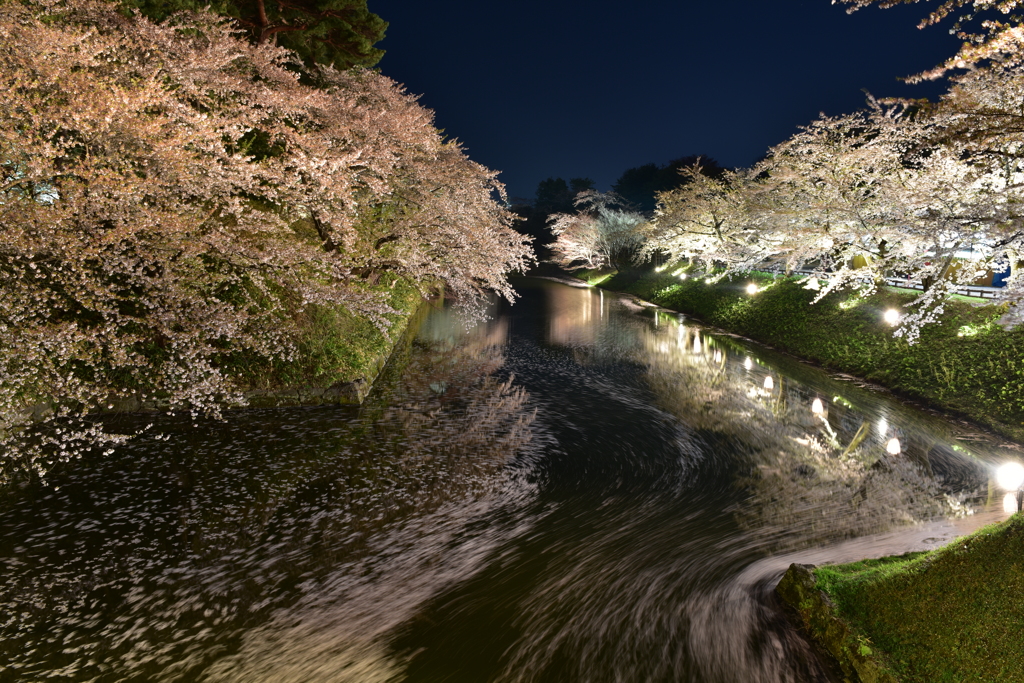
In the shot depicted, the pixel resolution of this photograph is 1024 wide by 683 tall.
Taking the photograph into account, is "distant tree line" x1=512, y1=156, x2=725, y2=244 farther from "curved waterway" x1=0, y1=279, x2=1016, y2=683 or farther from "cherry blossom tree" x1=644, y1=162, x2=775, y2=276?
"curved waterway" x1=0, y1=279, x2=1016, y2=683

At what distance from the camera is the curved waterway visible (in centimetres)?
530

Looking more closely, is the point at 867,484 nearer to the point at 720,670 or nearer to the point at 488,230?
the point at 720,670

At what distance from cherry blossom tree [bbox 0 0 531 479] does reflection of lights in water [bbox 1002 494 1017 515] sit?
1292 centimetres

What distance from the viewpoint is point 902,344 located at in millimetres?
15891

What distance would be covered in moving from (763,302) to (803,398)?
12.2 metres

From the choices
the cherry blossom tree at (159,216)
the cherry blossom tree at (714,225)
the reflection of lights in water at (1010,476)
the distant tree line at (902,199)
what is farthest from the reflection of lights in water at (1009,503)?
the cherry blossom tree at (714,225)

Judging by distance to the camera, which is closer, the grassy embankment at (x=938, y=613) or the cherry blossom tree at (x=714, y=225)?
the grassy embankment at (x=938, y=613)

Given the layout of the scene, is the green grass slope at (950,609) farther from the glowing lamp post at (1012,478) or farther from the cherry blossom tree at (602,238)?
the cherry blossom tree at (602,238)

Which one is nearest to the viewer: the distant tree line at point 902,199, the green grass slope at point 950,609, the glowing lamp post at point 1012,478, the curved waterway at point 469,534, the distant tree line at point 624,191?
the green grass slope at point 950,609

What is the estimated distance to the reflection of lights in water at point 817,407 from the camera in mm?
13227

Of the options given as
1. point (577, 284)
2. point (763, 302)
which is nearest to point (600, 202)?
point (577, 284)

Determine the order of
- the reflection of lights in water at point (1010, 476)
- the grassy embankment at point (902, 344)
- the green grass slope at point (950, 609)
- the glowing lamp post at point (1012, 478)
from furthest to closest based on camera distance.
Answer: the grassy embankment at point (902, 344), the reflection of lights in water at point (1010, 476), the glowing lamp post at point (1012, 478), the green grass slope at point (950, 609)

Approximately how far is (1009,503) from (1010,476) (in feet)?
5.06

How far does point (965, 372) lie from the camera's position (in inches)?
521
